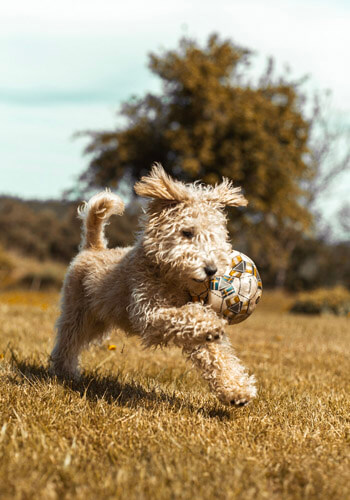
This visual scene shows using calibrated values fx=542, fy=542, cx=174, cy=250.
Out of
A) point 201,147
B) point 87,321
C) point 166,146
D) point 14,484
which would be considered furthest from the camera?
point 166,146

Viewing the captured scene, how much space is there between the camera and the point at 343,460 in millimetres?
2854

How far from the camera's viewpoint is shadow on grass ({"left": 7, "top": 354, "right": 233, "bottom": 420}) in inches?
147

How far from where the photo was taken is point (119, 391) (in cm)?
421

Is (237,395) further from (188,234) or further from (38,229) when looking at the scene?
(38,229)

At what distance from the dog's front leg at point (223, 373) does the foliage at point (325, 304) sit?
12029 millimetres

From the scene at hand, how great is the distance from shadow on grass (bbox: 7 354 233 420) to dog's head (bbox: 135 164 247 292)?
0.89 metres

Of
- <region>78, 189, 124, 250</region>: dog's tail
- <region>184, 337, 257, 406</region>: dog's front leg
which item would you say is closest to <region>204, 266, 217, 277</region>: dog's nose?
<region>184, 337, 257, 406</region>: dog's front leg

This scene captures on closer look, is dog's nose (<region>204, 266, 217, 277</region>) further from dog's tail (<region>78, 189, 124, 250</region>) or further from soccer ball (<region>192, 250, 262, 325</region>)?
dog's tail (<region>78, 189, 124, 250</region>)

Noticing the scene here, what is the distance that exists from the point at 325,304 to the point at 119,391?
487 inches

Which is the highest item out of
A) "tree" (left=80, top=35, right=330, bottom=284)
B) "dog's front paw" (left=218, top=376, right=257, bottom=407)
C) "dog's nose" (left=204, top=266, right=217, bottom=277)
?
"tree" (left=80, top=35, right=330, bottom=284)

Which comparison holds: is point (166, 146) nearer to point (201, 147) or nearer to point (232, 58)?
point (201, 147)

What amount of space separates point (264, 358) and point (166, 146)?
46.1 ft

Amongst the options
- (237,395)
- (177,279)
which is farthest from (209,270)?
(237,395)

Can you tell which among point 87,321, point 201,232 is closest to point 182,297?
point 201,232
